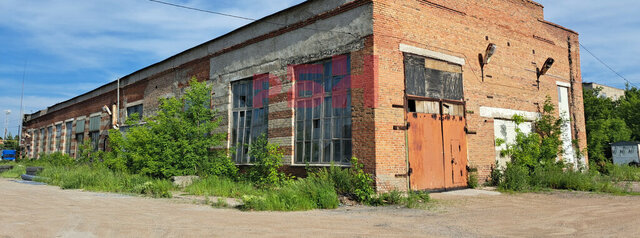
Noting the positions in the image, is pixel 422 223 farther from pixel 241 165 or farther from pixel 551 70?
pixel 551 70

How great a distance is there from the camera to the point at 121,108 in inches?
886

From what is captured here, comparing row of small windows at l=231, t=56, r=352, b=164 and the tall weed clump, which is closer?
row of small windows at l=231, t=56, r=352, b=164

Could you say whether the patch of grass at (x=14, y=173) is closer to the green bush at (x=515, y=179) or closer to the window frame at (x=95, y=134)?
the window frame at (x=95, y=134)

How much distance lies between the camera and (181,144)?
13.4 meters

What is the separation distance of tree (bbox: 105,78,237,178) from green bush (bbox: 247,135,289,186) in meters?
1.38

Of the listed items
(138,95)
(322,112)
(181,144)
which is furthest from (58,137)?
(322,112)

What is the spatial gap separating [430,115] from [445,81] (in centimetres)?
131

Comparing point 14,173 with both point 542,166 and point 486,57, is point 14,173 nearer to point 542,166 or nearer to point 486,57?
point 486,57

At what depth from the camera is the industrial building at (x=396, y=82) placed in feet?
34.9

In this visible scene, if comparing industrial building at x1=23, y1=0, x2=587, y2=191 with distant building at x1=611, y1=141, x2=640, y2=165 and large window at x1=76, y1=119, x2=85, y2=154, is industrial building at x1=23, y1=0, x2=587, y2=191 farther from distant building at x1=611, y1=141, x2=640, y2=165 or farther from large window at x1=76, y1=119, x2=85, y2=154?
large window at x1=76, y1=119, x2=85, y2=154

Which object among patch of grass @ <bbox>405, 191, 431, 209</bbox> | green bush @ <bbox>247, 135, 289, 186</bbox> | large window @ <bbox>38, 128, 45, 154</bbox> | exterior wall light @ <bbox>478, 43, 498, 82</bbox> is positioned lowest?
patch of grass @ <bbox>405, 191, 431, 209</bbox>

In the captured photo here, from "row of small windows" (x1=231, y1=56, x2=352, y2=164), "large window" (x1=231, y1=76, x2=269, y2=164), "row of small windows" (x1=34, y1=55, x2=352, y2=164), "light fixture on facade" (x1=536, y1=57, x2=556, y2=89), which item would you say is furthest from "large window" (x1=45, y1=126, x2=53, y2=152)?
"light fixture on facade" (x1=536, y1=57, x2=556, y2=89)

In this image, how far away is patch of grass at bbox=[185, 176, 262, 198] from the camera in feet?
37.2

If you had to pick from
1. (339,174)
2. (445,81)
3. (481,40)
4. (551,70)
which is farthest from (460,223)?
(551,70)
